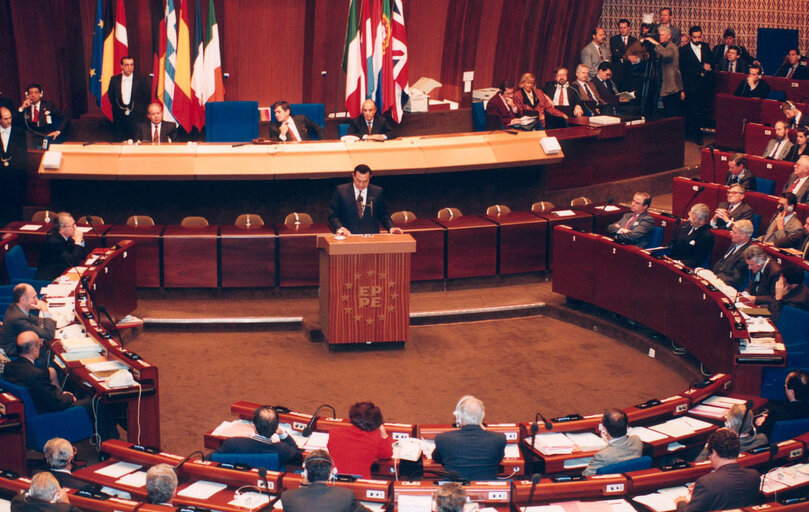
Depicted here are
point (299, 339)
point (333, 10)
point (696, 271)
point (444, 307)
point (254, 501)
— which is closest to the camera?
point (254, 501)

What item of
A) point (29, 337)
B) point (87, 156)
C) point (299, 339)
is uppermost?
point (87, 156)

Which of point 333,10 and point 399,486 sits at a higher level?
point 333,10

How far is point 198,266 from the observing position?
10703mm

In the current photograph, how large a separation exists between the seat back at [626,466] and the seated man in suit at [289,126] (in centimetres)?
693

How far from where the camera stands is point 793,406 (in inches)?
266

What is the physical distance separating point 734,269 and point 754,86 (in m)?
7.25

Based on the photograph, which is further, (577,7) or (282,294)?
(577,7)

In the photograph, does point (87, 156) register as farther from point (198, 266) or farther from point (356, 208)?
point (356, 208)

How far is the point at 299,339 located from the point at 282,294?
103cm

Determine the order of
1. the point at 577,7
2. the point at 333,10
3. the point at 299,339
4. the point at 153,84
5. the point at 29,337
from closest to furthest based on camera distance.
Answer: the point at 29,337 < the point at 299,339 < the point at 153,84 < the point at 333,10 < the point at 577,7

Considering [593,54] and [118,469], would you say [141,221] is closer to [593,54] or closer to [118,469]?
[118,469]

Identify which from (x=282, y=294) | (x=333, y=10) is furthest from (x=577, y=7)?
(x=282, y=294)

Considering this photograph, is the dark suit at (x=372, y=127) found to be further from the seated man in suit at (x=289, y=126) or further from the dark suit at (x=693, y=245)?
the dark suit at (x=693, y=245)

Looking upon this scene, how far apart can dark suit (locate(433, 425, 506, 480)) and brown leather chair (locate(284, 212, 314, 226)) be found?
545 cm
